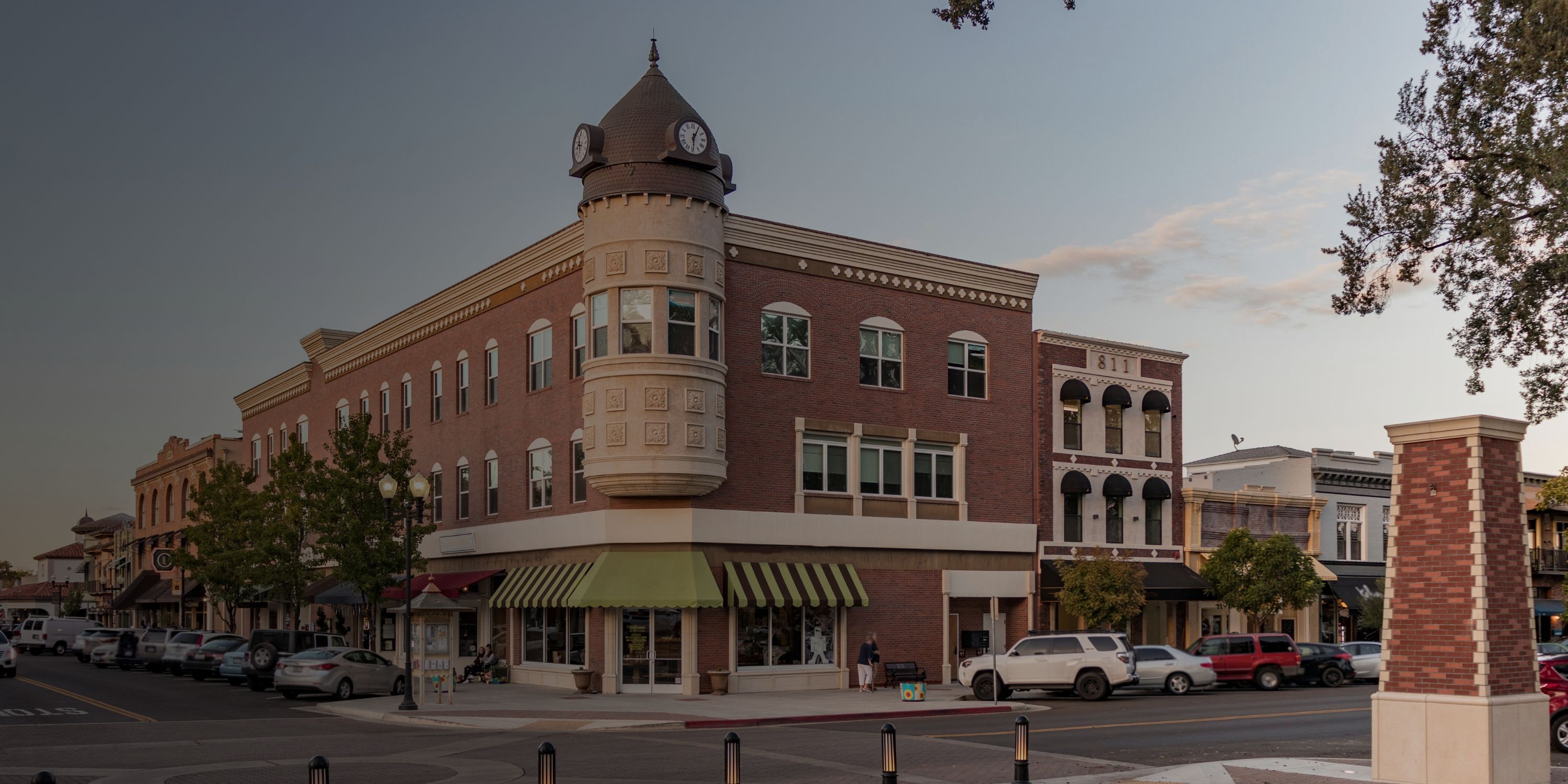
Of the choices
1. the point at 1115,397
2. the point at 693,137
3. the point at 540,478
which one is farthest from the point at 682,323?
the point at 1115,397

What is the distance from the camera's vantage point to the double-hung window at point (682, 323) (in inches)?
1359

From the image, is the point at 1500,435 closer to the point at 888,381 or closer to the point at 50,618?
the point at 888,381

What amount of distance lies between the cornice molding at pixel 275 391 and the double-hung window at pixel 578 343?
85.0 feet

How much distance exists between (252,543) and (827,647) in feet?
90.3

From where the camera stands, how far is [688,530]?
114 feet

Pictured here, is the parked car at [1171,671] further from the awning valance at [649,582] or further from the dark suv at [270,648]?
the dark suv at [270,648]

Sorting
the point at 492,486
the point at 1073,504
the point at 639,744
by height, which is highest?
the point at 492,486

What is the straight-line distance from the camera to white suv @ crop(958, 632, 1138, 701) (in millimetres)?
33531

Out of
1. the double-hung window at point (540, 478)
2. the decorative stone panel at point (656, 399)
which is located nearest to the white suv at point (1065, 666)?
the decorative stone panel at point (656, 399)

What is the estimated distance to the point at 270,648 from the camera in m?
37.7

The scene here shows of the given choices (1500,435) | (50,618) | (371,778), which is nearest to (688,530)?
(371,778)

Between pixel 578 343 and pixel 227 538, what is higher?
pixel 578 343

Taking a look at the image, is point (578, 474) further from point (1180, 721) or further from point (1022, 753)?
point (1022, 753)

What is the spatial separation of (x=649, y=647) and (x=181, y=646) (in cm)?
1989
